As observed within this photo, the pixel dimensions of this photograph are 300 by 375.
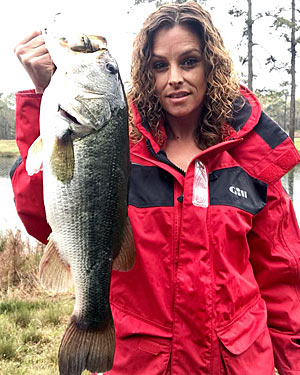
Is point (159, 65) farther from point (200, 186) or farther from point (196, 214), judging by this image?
point (196, 214)

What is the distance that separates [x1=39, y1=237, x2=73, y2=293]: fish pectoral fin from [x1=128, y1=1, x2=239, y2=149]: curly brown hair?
0.92 meters

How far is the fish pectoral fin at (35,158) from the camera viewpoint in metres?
1.69

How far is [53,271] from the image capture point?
173 centimetres

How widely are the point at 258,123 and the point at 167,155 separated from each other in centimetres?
63

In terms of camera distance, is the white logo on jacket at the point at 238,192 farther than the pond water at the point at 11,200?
No

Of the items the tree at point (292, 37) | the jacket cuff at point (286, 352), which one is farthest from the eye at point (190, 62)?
the tree at point (292, 37)

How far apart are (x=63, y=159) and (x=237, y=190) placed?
3.56 feet

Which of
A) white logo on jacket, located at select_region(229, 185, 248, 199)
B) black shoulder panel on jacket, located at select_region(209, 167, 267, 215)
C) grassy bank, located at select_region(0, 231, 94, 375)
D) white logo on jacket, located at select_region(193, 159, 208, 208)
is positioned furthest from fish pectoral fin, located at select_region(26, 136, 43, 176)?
grassy bank, located at select_region(0, 231, 94, 375)

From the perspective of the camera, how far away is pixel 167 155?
7.70ft

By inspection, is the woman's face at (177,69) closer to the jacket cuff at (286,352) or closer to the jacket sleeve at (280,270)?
the jacket sleeve at (280,270)

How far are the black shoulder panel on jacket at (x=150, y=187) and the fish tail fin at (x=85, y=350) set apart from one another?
709 millimetres

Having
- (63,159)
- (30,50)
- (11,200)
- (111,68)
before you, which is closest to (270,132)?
(111,68)

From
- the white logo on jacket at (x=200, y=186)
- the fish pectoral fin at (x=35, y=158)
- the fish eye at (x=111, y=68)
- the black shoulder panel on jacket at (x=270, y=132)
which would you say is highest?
the fish eye at (x=111, y=68)

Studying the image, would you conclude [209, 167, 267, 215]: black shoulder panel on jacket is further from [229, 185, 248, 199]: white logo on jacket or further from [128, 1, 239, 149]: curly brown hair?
[128, 1, 239, 149]: curly brown hair
